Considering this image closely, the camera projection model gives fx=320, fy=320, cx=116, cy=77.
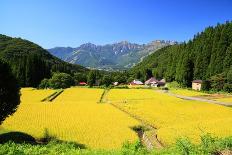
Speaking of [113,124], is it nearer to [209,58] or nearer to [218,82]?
[218,82]

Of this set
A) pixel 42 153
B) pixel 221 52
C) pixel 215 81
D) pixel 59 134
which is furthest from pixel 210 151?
pixel 221 52

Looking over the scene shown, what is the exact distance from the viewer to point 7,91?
106 ft

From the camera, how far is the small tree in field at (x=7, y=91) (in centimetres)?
3177

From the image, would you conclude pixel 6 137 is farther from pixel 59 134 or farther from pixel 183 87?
pixel 183 87

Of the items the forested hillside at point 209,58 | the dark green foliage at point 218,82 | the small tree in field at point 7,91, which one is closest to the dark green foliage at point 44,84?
the forested hillside at point 209,58

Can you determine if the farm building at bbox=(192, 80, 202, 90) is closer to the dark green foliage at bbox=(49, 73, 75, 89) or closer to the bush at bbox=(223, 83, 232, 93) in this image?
the bush at bbox=(223, 83, 232, 93)

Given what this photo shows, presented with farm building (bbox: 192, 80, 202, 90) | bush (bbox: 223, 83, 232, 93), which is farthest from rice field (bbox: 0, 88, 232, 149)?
farm building (bbox: 192, 80, 202, 90)

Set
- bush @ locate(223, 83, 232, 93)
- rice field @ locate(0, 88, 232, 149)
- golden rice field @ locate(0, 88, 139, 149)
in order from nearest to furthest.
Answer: golden rice field @ locate(0, 88, 139, 149)
rice field @ locate(0, 88, 232, 149)
bush @ locate(223, 83, 232, 93)

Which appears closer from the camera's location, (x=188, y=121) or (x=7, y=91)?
(x=7, y=91)

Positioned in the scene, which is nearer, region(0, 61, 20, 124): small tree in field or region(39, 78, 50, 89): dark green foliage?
region(0, 61, 20, 124): small tree in field

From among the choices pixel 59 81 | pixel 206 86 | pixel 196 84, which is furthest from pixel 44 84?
pixel 206 86

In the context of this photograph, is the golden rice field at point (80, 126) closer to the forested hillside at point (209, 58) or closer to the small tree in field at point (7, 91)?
the small tree in field at point (7, 91)

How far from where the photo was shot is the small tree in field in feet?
104

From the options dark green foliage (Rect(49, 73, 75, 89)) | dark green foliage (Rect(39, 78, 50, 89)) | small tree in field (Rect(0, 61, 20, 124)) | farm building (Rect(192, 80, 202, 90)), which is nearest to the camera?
small tree in field (Rect(0, 61, 20, 124))
